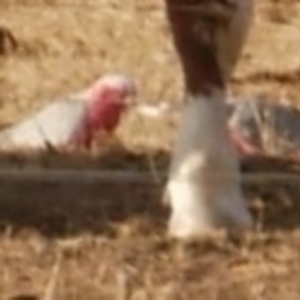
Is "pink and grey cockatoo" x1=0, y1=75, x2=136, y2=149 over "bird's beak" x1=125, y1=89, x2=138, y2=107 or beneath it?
over

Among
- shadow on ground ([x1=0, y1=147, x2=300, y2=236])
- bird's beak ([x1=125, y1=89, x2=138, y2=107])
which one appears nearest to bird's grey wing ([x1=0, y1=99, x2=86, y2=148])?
bird's beak ([x1=125, y1=89, x2=138, y2=107])

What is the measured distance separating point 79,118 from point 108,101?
11 cm

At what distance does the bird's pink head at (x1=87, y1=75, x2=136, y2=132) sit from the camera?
4.87 metres

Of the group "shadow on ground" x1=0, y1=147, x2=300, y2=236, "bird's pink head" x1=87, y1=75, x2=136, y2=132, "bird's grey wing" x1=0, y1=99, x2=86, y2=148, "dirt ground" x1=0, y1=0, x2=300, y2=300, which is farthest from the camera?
"bird's pink head" x1=87, y1=75, x2=136, y2=132

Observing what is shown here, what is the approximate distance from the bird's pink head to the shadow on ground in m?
0.84

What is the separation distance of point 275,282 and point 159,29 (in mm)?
3306

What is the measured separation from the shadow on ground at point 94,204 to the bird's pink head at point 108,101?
2.77 feet

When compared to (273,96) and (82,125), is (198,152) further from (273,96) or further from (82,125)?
(273,96)

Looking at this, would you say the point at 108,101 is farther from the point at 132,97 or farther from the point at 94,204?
the point at 94,204

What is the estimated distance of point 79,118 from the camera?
4.89 metres

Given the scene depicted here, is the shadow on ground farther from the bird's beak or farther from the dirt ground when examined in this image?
the bird's beak

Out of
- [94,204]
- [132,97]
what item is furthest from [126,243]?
[132,97]

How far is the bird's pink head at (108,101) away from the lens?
4.87m

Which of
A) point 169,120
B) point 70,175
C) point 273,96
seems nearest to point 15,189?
point 70,175
